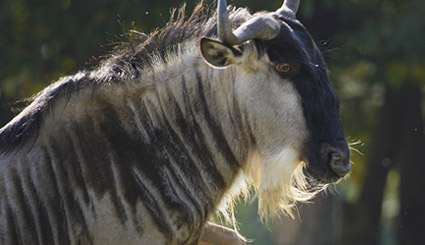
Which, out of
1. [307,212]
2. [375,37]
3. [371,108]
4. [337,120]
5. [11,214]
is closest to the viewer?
[11,214]

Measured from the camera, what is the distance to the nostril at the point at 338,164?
4.61m

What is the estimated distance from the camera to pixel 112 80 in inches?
188

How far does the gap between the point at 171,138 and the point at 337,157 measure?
102 centimetres

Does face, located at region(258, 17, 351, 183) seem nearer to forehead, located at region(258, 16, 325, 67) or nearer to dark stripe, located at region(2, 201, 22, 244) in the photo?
forehead, located at region(258, 16, 325, 67)

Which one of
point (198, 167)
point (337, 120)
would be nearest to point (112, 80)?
point (198, 167)

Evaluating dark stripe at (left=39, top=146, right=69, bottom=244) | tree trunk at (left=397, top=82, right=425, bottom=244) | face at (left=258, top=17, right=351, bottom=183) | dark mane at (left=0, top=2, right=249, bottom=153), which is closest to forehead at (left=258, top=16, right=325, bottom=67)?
face at (left=258, top=17, right=351, bottom=183)

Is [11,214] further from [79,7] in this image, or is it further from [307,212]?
[307,212]

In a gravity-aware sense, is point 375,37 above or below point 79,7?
below

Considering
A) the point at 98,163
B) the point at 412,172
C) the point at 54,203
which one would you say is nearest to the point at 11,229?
the point at 54,203

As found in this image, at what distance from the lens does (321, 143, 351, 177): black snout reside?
461 centimetres

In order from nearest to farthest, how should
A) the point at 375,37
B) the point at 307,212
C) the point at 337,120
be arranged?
1. the point at 337,120
2. the point at 375,37
3. the point at 307,212

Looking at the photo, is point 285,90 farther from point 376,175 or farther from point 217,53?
point 376,175

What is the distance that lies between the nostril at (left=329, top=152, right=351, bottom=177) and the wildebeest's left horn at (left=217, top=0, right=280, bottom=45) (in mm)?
828

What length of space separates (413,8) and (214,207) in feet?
24.5
